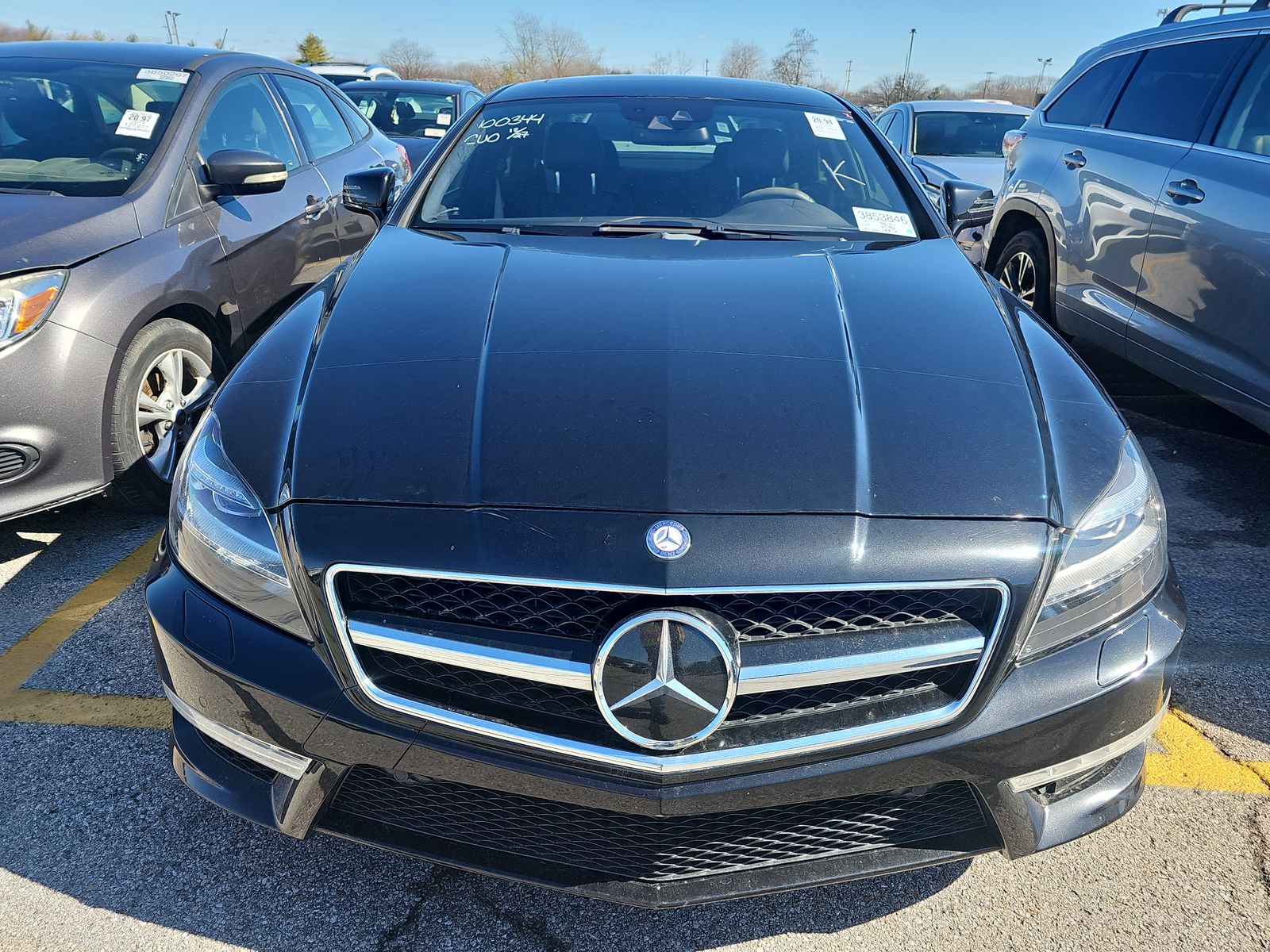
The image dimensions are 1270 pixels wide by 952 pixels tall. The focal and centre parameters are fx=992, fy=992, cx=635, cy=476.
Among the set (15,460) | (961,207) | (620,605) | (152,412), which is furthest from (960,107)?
(620,605)

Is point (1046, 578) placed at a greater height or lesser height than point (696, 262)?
lesser

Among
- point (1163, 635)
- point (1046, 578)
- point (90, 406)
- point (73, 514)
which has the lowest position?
point (73, 514)

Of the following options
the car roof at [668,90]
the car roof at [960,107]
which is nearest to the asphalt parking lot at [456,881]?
the car roof at [668,90]

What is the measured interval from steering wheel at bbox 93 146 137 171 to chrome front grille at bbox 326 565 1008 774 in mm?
2838

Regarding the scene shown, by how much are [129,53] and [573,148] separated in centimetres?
239

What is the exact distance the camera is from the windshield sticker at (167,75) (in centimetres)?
409

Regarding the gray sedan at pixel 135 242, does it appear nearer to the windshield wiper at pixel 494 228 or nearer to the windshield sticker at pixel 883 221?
the windshield wiper at pixel 494 228

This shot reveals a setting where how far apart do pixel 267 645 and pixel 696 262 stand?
145 cm

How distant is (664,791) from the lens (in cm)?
156

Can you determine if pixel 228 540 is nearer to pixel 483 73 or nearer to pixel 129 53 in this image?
pixel 129 53

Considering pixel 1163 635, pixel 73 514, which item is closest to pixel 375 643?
pixel 1163 635

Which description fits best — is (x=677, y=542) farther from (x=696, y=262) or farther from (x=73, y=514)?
(x=73, y=514)

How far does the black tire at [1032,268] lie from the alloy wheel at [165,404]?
3789 mm

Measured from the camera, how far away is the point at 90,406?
3.11 meters
